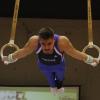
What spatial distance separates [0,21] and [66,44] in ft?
13.8

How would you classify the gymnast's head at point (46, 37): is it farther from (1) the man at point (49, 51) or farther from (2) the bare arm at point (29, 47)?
(2) the bare arm at point (29, 47)

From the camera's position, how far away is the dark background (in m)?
7.96

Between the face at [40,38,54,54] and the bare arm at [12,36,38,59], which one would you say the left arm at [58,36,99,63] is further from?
the bare arm at [12,36,38,59]

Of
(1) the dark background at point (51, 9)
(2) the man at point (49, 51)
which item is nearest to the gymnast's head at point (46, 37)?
(2) the man at point (49, 51)

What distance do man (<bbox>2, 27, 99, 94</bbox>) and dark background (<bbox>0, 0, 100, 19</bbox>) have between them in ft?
9.62

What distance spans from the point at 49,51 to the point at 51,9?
3.30m

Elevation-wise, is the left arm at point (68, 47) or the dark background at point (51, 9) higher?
the dark background at point (51, 9)

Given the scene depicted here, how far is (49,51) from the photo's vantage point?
195 inches

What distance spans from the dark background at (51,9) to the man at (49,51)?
2.93 metres

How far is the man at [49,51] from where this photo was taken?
15.5 ft

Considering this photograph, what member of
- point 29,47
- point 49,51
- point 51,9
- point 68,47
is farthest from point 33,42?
point 51,9

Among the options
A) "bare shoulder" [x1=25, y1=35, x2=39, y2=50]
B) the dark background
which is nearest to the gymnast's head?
"bare shoulder" [x1=25, y1=35, x2=39, y2=50]

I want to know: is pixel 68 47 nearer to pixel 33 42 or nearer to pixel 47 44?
pixel 47 44

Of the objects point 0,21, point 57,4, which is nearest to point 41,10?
point 57,4
